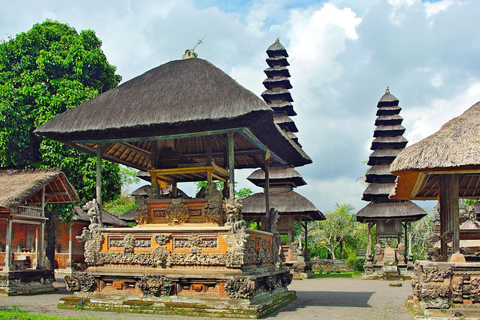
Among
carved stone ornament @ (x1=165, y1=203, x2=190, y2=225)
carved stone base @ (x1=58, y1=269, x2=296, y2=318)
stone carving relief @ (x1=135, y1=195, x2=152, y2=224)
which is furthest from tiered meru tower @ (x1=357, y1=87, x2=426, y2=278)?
stone carving relief @ (x1=135, y1=195, x2=152, y2=224)

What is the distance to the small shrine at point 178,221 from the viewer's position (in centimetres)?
1058

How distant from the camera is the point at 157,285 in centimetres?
1088

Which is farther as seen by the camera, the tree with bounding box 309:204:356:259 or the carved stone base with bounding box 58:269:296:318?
the tree with bounding box 309:204:356:259

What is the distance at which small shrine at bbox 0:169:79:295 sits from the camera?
1502 centimetres

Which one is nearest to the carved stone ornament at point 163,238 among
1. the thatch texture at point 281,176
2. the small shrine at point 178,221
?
the small shrine at point 178,221

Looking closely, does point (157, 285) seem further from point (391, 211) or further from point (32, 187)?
point (391, 211)

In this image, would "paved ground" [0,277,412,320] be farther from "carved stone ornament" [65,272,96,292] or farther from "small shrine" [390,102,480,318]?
"small shrine" [390,102,480,318]

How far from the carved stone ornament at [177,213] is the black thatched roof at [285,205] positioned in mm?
14906

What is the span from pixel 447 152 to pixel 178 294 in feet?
21.2

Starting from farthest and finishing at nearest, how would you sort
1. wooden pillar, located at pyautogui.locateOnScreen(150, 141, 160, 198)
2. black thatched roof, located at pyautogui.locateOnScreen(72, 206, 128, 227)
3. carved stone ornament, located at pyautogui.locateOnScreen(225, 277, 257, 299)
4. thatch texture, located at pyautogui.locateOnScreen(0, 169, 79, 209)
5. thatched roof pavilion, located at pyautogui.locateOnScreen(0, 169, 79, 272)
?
black thatched roof, located at pyautogui.locateOnScreen(72, 206, 128, 227)
thatched roof pavilion, located at pyautogui.locateOnScreen(0, 169, 79, 272)
thatch texture, located at pyautogui.locateOnScreen(0, 169, 79, 209)
wooden pillar, located at pyautogui.locateOnScreen(150, 141, 160, 198)
carved stone ornament, located at pyautogui.locateOnScreen(225, 277, 257, 299)

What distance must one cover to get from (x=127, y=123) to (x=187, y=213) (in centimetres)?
263

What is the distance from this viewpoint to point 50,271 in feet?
55.2

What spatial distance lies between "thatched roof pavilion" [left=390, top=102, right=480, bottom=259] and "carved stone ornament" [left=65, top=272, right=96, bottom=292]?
293 inches

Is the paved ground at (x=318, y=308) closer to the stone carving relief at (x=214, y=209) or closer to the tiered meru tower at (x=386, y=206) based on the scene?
the stone carving relief at (x=214, y=209)
